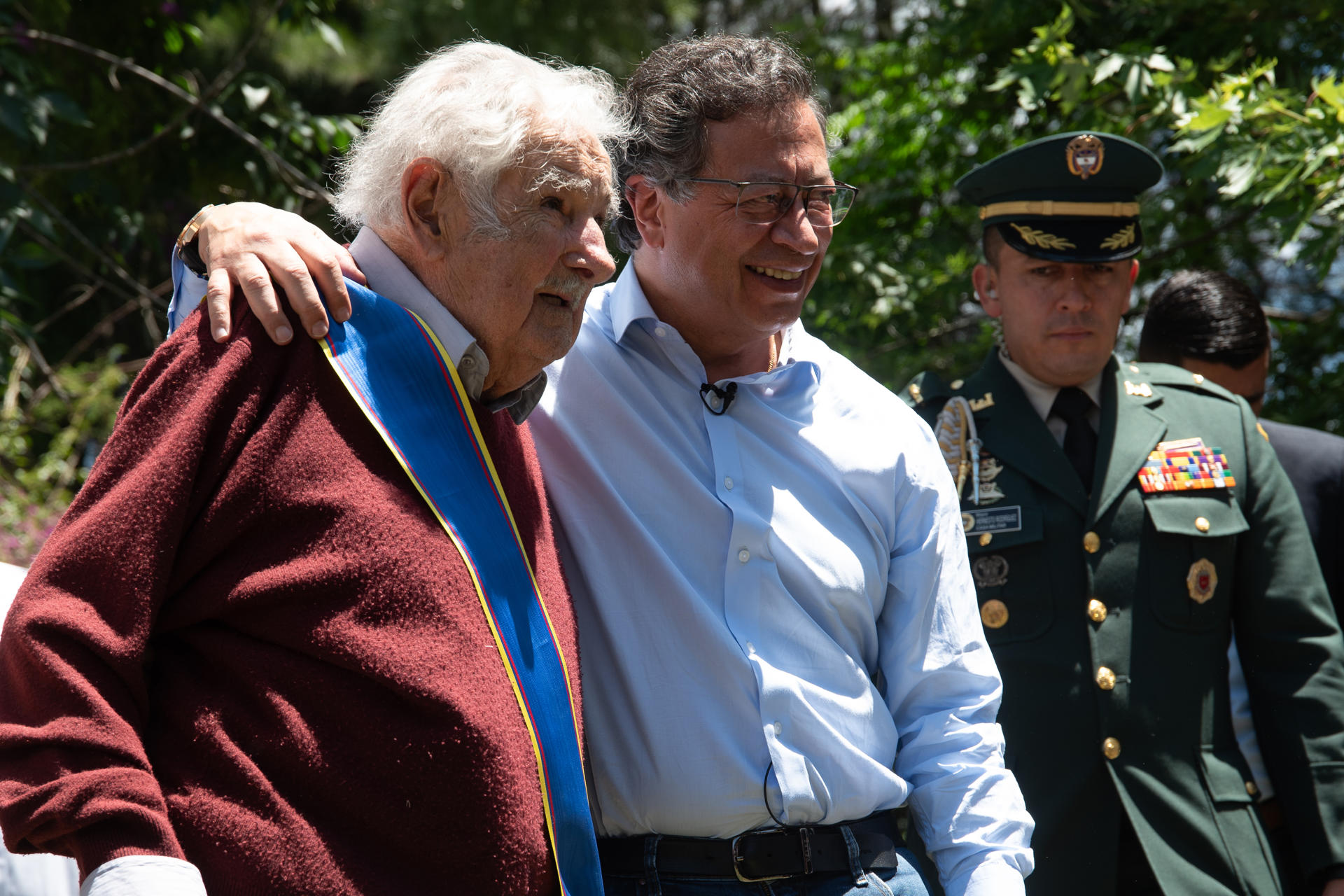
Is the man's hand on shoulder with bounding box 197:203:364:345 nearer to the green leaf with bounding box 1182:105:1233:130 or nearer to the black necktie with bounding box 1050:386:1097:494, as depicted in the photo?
the black necktie with bounding box 1050:386:1097:494

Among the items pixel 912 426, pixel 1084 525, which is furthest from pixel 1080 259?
pixel 912 426

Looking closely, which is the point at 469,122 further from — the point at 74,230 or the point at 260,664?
the point at 74,230

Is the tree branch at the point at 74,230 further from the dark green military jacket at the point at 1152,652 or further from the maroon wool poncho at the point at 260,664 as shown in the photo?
the dark green military jacket at the point at 1152,652

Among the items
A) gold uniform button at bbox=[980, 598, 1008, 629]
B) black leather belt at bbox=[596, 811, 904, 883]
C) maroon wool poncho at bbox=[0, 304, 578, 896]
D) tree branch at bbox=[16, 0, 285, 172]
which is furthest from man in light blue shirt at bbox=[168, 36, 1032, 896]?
tree branch at bbox=[16, 0, 285, 172]

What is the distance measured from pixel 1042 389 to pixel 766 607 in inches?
52.9

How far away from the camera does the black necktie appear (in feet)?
9.55

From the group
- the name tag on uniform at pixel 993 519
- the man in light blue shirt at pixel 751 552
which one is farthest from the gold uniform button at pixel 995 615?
the man in light blue shirt at pixel 751 552

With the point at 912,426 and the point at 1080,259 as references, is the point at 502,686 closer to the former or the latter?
the point at 912,426

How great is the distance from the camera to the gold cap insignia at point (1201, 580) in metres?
2.75

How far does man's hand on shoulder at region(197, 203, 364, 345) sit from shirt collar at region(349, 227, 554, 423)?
1.5 inches

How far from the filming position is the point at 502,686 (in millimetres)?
1574

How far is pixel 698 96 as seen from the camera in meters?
2.23

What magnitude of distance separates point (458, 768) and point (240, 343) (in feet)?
1.97

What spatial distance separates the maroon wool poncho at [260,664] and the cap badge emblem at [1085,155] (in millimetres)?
2162
